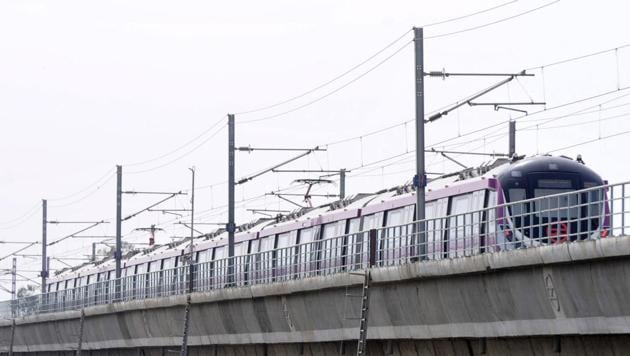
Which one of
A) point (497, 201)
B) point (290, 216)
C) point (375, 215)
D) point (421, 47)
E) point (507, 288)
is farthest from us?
point (290, 216)

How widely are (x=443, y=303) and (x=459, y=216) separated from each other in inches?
213

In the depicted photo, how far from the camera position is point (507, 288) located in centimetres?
2389

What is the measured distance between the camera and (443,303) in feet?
86.7

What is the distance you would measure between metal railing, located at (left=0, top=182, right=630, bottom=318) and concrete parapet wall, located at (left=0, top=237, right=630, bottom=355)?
53cm

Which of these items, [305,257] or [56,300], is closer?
[305,257]

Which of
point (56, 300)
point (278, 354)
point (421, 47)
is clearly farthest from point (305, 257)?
point (56, 300)

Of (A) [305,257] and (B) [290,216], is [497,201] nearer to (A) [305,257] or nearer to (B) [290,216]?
(A) [305,257]

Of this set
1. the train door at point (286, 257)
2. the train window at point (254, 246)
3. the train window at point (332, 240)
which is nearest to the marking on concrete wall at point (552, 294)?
the train door at point (286, 257)

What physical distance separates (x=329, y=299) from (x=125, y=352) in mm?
21221

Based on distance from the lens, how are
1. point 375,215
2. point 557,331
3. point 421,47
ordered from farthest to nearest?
point 375,215, point 421,47, point 557,331

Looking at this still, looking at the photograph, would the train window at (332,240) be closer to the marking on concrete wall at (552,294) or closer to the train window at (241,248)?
the train window at (241,248)

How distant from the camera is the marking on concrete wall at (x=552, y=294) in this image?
875 inches

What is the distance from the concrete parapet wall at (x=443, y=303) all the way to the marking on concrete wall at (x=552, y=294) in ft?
0.07

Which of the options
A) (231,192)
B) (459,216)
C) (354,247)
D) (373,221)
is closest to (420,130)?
(459,216)
